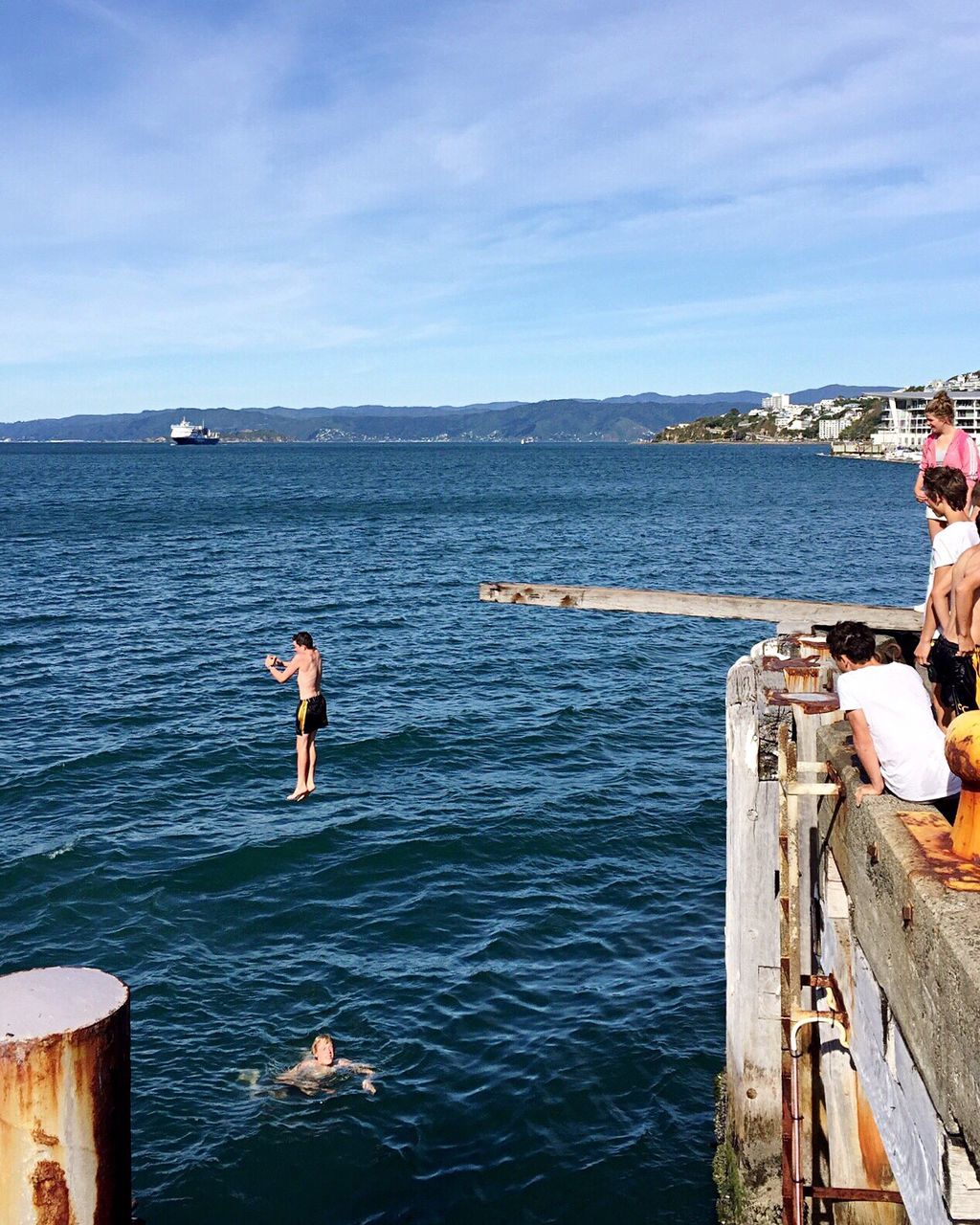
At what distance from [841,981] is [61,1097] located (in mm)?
4537

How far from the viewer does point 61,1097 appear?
165 inches

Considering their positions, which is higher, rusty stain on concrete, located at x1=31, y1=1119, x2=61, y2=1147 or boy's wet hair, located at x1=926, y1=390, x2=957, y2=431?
boy's wet hair, located at x1=926, y1=390, x2=957, y2=431

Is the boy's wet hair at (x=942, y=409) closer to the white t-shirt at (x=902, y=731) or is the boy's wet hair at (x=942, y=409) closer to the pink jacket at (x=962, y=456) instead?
the pink jacket at (x=962, y=456)

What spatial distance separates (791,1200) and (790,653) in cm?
403

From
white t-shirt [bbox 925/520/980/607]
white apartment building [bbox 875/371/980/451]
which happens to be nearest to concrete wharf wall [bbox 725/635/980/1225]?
white t-shirt [bbox 925/520/980/607]

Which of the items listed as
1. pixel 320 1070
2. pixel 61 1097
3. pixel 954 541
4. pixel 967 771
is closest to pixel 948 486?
pixel 954 541

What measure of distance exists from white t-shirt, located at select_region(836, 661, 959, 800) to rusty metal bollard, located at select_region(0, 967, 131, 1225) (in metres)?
3.88

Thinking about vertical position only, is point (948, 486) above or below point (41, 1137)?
above

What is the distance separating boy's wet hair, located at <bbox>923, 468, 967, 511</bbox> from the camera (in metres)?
7.89

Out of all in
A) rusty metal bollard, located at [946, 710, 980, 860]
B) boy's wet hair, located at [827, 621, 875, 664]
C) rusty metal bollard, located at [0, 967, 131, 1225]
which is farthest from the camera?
boy's wet hair, located at [827, 621, 875, 664]

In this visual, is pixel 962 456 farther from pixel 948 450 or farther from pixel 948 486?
pixel 948 486

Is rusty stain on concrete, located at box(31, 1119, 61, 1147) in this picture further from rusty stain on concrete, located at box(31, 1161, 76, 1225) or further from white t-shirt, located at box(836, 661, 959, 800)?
white t-shirt, located at box(836, 661, 959, 800)

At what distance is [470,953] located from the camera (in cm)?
1506

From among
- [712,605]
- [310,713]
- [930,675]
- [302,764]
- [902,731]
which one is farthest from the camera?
[302,764]
